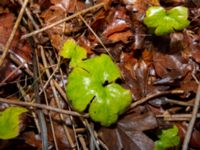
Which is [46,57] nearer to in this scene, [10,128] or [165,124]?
[10,128]

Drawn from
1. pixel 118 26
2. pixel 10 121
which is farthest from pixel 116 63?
pixel 10 121

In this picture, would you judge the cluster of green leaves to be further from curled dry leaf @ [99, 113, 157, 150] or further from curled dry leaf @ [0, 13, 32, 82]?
curled dry leaf @ [0, 13, 32, 82]

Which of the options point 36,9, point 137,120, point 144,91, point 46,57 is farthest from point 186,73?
point 36,9

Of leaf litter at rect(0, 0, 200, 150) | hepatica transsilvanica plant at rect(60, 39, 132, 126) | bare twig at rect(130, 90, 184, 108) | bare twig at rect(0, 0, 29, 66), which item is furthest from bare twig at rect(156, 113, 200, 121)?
bare twig at rect(0, 0, 29, 66)

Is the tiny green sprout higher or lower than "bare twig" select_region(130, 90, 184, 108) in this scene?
higher

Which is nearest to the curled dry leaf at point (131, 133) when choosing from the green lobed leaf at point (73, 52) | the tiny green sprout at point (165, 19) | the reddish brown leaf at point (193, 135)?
the reddish brown leaf at point (193, 135)

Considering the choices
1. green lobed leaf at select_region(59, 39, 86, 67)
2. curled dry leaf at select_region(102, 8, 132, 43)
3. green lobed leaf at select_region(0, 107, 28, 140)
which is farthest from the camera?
curled dry leaf at select_region(102, 8, 132, 43)
